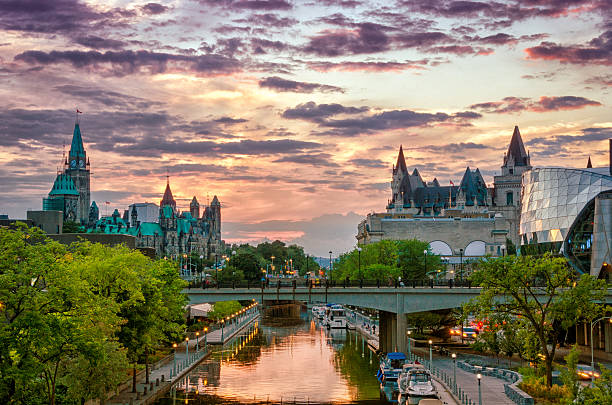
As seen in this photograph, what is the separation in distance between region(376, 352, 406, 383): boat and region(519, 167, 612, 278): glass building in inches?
1666

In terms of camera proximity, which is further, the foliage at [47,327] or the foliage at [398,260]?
the foliage at [398,260]

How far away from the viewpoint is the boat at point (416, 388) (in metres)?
55.9

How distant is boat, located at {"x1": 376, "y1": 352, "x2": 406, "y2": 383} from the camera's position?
222 feet

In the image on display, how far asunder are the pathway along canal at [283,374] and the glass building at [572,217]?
3350 centimetres

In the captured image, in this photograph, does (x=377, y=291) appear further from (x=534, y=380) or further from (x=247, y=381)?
(x=534, y=380)

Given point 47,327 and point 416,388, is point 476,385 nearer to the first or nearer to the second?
point 416,388

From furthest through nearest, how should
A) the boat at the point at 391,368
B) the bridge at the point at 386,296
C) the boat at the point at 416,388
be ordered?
the bridge at the point at 386,296 → the boat at the point at 391,368 → the boat at the point at 416,388

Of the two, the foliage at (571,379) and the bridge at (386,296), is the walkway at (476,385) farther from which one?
the bridge at (386,296)

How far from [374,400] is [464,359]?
23.1 m

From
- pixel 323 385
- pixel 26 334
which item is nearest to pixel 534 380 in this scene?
pixel 323 385

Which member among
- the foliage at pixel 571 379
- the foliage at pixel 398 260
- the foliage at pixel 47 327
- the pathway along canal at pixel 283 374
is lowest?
the pathway along canal at pixel 283 374

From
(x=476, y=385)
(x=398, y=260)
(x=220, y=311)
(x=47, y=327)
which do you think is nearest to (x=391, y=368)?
(x=476, y=385)

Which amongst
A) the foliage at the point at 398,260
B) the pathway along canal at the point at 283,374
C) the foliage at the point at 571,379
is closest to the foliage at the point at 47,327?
the pathway along canal at the point at 283,374

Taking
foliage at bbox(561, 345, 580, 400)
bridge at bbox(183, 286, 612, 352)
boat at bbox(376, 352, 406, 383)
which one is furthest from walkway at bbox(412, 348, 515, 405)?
bridge at bbox(183, 286, 612, 352)
